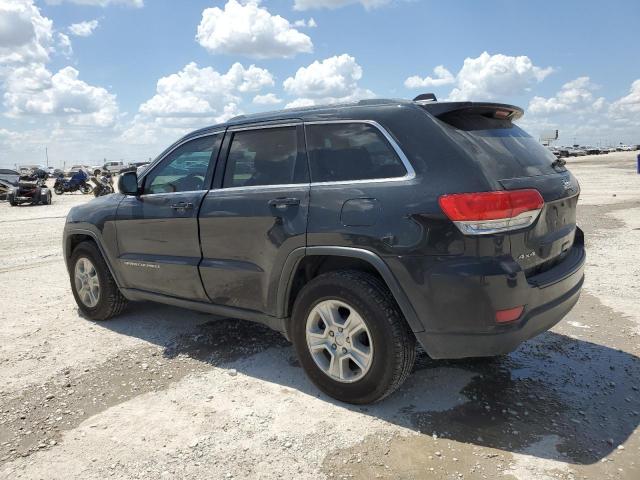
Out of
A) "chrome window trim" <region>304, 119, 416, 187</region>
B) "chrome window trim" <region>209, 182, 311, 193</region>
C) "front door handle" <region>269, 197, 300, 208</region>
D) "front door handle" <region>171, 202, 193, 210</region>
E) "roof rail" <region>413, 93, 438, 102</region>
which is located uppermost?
"roof rail" <region>413, 93, 438, 102</region>

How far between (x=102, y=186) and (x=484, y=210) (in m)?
22.4

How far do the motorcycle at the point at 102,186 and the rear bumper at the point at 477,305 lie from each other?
20839mm

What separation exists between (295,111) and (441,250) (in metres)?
1.58

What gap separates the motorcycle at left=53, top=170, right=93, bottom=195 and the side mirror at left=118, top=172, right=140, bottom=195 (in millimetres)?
26425

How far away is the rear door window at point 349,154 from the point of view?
10.1ft

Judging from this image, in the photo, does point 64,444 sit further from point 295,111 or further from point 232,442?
point 295,111

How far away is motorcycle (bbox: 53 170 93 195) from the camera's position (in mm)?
28219

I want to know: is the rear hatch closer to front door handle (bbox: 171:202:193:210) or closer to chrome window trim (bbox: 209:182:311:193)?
chrome window trim (bbox: 209:182:311:193)

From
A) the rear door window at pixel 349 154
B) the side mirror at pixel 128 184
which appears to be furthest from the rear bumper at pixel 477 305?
the side mirror at pixel 128 184

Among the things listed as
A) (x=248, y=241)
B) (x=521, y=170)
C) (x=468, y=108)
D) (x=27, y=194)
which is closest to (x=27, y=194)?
(x=27, y=194)

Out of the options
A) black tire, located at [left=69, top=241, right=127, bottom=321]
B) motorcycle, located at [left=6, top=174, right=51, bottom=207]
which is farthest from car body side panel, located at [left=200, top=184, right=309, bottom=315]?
motorcycle, located at [left=6, top=174, right=51, bottom=207]

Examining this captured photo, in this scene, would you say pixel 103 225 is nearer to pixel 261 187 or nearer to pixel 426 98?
pixel 261 187

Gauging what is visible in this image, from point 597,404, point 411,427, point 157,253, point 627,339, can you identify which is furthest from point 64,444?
point 627,339

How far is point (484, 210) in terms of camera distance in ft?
8.91
